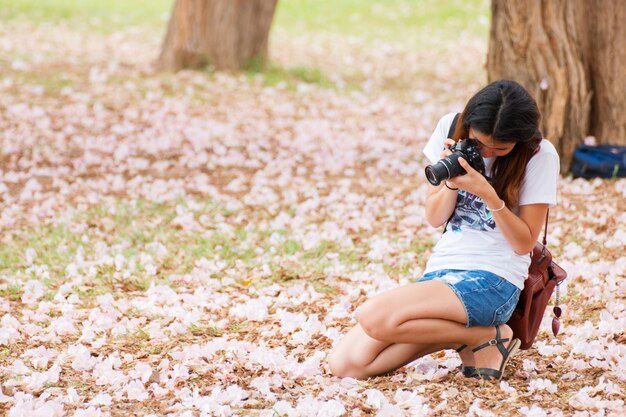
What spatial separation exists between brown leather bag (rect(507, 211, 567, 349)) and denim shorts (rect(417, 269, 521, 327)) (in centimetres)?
10

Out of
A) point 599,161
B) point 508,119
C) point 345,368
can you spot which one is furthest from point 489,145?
point 599,161

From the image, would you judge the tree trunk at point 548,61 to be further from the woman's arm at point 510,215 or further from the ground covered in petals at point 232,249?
the woman's arm at point 510,215

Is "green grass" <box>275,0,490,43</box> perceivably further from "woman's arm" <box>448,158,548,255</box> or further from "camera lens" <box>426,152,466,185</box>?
"camera lens" <box>426,152,466,185</box>

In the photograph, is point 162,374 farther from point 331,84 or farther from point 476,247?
point 331,84

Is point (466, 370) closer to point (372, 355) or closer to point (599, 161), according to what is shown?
point (372, 355)

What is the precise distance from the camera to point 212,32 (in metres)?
11.9

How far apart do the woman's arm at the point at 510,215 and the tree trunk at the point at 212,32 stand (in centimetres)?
853

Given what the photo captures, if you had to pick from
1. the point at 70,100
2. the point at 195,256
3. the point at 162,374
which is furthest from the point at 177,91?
the point at 162,374

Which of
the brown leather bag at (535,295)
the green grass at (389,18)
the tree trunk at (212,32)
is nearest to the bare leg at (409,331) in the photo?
the brown leather bag at (535,295)

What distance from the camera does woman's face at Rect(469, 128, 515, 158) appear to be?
3697mm

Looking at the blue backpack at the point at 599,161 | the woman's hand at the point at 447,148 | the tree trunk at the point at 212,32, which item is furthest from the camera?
the tree trunk at the point at 212,32

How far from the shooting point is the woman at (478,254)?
12.1 feet

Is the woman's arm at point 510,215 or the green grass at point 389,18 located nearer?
the woman's arm at point 510,215

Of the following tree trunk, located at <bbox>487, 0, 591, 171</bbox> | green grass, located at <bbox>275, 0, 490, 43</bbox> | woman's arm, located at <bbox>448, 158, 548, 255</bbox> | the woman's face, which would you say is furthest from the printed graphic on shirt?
green grass, located at <bbox>275, 0, 490, 43</bbox>
